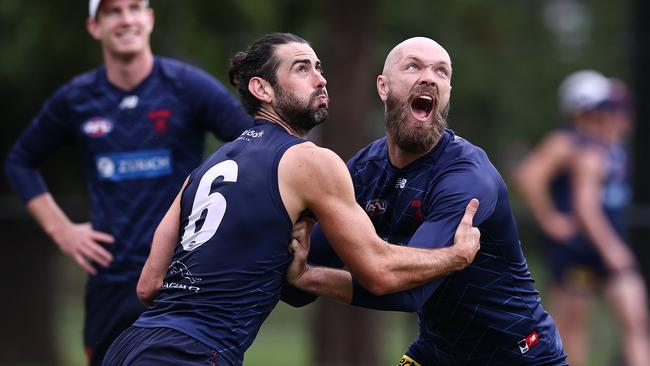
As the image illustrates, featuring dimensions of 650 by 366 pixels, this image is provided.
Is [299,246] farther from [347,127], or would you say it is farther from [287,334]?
[287,334]

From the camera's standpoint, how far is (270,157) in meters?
4.74

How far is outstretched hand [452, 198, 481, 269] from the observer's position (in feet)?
15.9

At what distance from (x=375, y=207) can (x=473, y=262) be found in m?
0.48

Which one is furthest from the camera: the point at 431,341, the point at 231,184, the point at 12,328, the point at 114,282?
the point at 12,328

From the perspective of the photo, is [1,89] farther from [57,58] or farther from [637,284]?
[637,284]

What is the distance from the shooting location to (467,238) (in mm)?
4867

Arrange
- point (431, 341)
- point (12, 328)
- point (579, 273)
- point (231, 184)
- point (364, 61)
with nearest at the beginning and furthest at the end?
point (231, 184) < point (431, 341) < point (579, 273) < point (364, 61) < point (12, 328)

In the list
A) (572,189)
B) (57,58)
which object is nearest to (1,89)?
(57,58)

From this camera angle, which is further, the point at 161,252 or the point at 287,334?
the point at 287,334

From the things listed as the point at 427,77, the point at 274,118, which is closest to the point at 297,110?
the point at 274,118

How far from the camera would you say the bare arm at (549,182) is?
→ 430 inches

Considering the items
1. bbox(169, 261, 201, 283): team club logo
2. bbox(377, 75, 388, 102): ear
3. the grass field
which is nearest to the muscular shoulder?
bbox(169, 261, 201, 283): team club logo

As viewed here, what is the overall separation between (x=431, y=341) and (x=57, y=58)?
9.13 meters

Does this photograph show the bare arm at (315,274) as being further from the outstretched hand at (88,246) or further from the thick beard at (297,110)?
the outstretched hand at (88,246)
